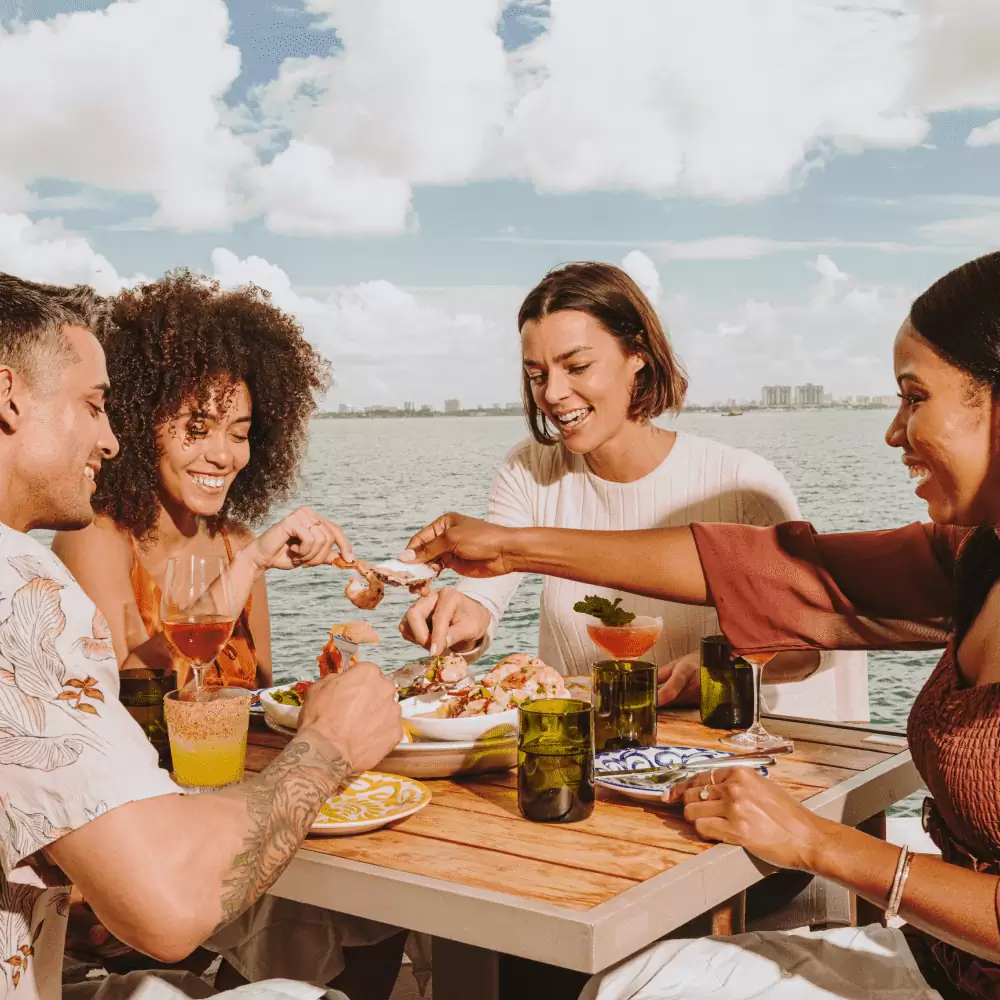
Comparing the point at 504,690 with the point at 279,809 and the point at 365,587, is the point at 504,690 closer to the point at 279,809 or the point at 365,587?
the point at 365,587

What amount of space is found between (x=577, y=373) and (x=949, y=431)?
1.66 m

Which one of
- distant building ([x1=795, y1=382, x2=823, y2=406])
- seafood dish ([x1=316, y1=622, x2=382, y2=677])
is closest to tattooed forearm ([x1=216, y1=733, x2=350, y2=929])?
seafood dish ([x1=316, y1=622, x2=382, y2=677])

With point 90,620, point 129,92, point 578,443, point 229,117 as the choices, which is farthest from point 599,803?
point 229,117

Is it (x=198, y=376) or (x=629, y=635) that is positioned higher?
(x=198, y=376)

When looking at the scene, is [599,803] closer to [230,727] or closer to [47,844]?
[230,727]

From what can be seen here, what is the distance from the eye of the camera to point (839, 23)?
67188 mm

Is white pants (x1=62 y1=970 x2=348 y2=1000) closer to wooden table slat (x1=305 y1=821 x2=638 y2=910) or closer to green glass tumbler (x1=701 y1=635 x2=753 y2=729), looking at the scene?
wooden table slat (x1=305 y1=821 x2=638 y2=910)

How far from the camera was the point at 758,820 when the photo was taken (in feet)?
5.49

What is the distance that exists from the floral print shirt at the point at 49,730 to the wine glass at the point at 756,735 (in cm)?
116

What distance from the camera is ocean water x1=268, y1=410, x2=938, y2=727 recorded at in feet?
111

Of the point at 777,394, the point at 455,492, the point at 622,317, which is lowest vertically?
the point at 455,492

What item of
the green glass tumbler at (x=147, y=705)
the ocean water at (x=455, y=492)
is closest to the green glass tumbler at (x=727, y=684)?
the green glass tumbler at (x=147, y=705)

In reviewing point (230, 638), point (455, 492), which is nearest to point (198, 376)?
point (230, 638)

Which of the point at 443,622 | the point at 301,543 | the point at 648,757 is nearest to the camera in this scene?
the point at 648,757
